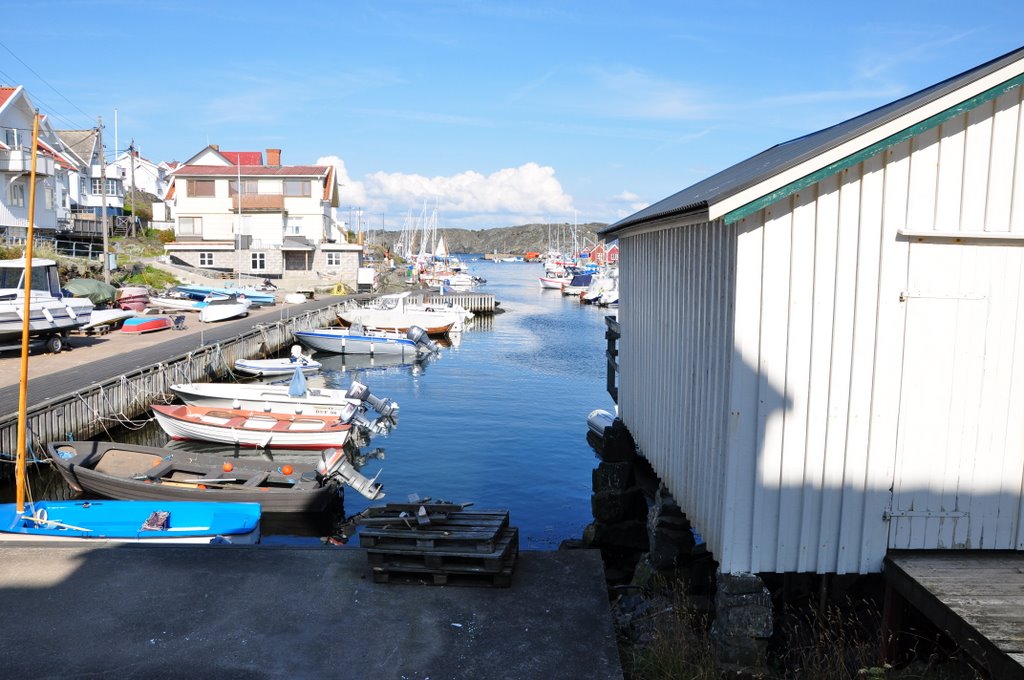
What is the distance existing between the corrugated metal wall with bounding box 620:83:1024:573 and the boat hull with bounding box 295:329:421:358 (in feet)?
111

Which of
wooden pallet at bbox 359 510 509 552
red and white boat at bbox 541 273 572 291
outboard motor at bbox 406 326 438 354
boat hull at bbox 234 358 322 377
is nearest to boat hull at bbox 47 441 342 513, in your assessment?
wooden pallet at bbox 359 510 509 552

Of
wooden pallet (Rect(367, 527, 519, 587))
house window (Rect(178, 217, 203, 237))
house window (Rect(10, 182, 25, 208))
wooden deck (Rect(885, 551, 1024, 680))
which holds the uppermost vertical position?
house window (Rect(10, 182, 25, 208))

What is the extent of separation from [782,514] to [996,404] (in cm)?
227

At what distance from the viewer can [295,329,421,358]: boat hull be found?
40906 millimetres

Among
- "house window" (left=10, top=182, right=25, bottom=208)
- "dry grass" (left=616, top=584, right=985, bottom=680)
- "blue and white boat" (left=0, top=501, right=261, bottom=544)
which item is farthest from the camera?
"house window" (left=10, top=182, right=25, bottom=208)

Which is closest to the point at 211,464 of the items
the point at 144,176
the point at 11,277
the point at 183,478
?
the point at 183,478

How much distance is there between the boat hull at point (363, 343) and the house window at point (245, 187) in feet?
94.1

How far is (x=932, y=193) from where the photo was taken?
720cm

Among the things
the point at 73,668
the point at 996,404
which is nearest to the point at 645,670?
the point at 996,404

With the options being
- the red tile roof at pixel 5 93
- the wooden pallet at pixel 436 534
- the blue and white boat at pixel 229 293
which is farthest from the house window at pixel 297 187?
the wooden pallet at pixel 436 534

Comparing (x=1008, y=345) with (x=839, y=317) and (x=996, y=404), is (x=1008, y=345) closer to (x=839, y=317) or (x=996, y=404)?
(x=996, y=404)

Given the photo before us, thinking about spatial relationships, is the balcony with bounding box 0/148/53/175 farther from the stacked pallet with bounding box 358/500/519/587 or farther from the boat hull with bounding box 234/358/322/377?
the stacked pallet with bounding box 358/500/519/587

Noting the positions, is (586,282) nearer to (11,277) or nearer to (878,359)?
(11,277)

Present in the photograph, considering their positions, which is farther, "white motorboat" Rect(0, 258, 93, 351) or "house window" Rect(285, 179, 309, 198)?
"house window" Rect(285, 179, 309, 198)
